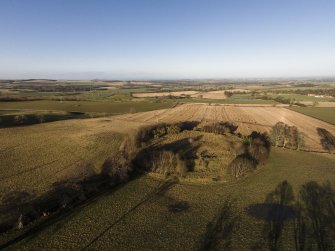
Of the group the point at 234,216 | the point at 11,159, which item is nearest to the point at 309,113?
the point at 234,216

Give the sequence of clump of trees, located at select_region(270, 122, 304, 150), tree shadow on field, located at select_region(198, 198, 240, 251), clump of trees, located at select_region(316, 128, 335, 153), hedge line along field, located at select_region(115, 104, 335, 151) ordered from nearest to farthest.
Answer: tree shadow on field, located at select_region(198, 198, 240, 251)
clump of trees, located at select_region(316, 128, 335, 153)
clump of trees, located at select_region(270, 122, 304, 150)
hedge line along field, located at select_region(115, 104, 335, 151)

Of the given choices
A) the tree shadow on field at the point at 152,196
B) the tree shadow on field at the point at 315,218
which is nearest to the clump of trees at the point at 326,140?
the tree shadow on field at the point at 315,218

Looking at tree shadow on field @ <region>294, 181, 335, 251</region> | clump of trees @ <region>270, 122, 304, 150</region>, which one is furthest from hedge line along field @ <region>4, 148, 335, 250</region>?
clump of trees @ <region>270, 122, 304, 150</region>

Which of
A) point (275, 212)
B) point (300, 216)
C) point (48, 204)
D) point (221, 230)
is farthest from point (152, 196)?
point (300, 216)

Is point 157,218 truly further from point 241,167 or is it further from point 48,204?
point 241,167

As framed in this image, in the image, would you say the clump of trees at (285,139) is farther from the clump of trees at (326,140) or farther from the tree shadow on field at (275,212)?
the tree shadow on field at (275,212)

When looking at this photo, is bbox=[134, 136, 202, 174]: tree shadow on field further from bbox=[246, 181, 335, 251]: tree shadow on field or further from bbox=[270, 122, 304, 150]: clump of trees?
bbox=[270, 122, 304, 150]: clump of trees
